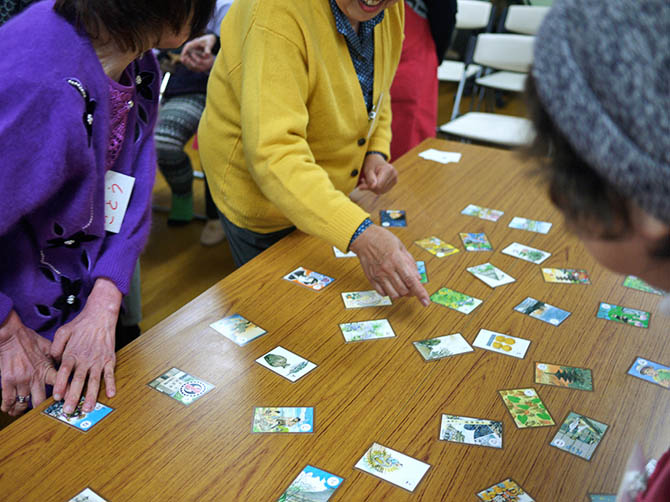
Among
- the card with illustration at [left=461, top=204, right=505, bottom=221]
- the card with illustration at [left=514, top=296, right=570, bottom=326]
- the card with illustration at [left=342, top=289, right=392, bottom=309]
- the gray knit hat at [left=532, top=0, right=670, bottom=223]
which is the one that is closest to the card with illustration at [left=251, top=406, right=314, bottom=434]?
the card with illustration at [left=342, top=289, right=392, bottom=309]

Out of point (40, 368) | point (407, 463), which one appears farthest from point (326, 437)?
point (40, 368)

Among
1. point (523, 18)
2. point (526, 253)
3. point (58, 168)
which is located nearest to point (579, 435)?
point (526, 253)

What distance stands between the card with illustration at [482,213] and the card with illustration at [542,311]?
43cm

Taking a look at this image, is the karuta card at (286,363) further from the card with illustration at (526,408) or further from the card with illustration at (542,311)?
the card with illustration at (542,311)

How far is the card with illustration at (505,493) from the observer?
0.85 m

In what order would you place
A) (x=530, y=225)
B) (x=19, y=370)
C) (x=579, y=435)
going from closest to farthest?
(x=579, y=435)
(x=19, y=370)
(x=530, y=225)

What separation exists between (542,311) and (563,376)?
23 cm

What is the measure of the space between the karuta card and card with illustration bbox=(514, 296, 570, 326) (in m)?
0.52

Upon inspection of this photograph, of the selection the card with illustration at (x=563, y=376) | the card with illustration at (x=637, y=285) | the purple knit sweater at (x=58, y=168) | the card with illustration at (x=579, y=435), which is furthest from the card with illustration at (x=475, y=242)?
the purple knit sweater at (x=58, y=168)

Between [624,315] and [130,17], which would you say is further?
[624,315]

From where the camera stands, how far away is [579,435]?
3.18ft

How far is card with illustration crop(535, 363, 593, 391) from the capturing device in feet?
3.55

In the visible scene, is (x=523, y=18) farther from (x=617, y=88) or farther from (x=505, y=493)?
(x=617, y=88)

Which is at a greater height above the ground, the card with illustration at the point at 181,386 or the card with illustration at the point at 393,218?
the card with illustration at the point at 393,218
